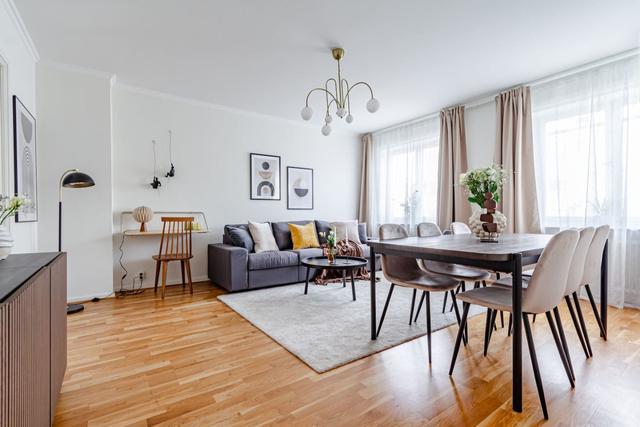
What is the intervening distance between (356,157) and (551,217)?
3494 mm

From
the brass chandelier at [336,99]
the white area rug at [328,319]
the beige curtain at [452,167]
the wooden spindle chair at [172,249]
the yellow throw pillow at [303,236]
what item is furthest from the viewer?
the yellow throw pillow at [303,236]

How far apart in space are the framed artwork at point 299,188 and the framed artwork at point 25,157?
10.6 feet

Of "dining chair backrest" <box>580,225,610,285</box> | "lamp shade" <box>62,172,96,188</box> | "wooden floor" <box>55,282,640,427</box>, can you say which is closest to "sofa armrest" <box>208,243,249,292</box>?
"wooden floor" <box>55,282,640,427</box>

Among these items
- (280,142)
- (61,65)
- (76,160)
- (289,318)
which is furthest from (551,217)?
(61,65)

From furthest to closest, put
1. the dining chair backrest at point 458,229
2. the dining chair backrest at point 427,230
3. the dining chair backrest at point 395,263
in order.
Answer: the dining chair backrest at point 458,229 → the dining chair backrest at point 427,230 → the dining chair backrest at point 395,263

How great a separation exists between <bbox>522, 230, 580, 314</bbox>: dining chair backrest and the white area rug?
100 centimetres

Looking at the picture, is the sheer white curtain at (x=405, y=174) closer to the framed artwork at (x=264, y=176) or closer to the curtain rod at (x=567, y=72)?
the curtain rod at (x=567, y=72)

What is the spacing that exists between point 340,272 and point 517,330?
3042 mm

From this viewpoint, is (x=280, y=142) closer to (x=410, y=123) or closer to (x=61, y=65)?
(x=410, y=123)

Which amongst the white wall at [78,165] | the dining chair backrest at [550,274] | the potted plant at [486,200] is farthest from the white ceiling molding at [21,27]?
the dining chair backrest at [550,274]

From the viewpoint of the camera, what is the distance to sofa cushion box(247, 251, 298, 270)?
3.87m

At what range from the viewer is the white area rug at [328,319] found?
2.20 metres

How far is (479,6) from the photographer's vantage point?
2.40m

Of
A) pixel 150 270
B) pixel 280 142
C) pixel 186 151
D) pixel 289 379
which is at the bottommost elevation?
pixel 289 379
